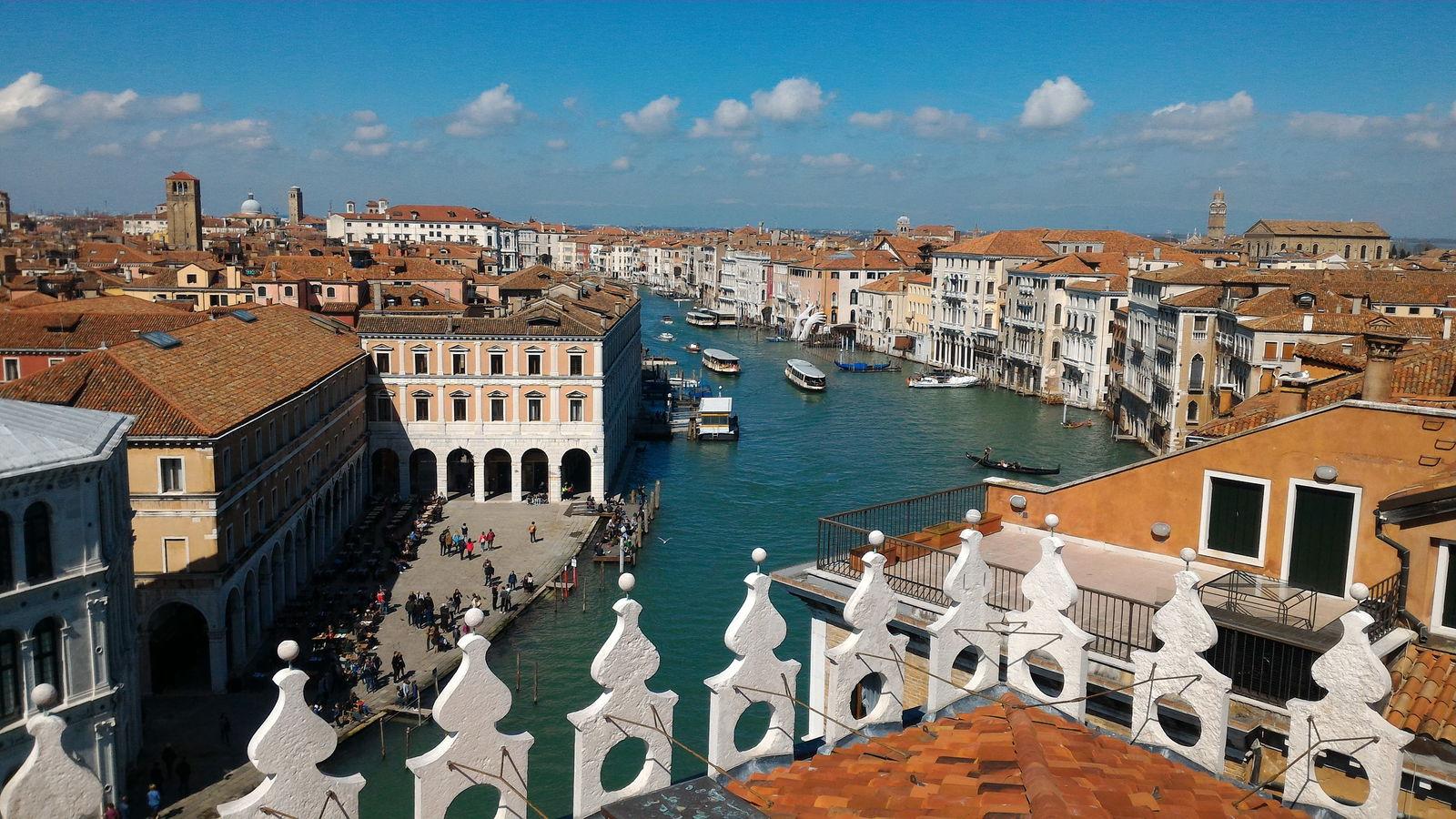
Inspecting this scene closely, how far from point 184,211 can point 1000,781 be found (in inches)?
3802

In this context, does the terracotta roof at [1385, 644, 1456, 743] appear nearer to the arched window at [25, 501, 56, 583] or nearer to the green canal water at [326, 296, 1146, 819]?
the green canal water at [326, 296, 1146, 819]

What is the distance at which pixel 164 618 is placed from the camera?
762 inches

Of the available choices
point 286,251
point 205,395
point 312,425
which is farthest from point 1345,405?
point 286,251

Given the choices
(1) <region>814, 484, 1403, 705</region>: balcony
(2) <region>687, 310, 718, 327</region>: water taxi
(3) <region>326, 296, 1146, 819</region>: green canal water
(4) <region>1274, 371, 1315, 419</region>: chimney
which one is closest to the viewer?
(1) <region>814, 484, 1403, 705</region>: balcony

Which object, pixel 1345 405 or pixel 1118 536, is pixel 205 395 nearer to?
pixel 1118 536

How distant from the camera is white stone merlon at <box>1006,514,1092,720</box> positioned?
18.0 feet

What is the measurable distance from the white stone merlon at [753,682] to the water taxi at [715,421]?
39138 millimetres

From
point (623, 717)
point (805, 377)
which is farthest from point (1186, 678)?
point (805, 377)

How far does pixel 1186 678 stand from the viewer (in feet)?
16.9

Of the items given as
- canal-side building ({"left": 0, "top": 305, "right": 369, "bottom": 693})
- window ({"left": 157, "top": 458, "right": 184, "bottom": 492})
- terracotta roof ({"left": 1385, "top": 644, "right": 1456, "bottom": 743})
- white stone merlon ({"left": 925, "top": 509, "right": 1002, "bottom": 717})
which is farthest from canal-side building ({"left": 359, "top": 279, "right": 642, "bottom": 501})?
white stone merlon ({"left": 925, "top": 509, "right": 1002, "bottom": 717})

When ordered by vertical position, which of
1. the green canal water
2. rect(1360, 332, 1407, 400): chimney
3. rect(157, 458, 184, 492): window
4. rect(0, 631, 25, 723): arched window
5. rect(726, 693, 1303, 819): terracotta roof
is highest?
rect(1360, 332, 1407, 400): chimney

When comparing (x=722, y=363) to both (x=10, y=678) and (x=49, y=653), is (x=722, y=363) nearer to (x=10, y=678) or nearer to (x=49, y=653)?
(x=49, y=653)

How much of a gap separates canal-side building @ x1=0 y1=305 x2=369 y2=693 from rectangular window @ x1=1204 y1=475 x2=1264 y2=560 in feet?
51.7

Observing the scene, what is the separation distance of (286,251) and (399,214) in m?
60.6
